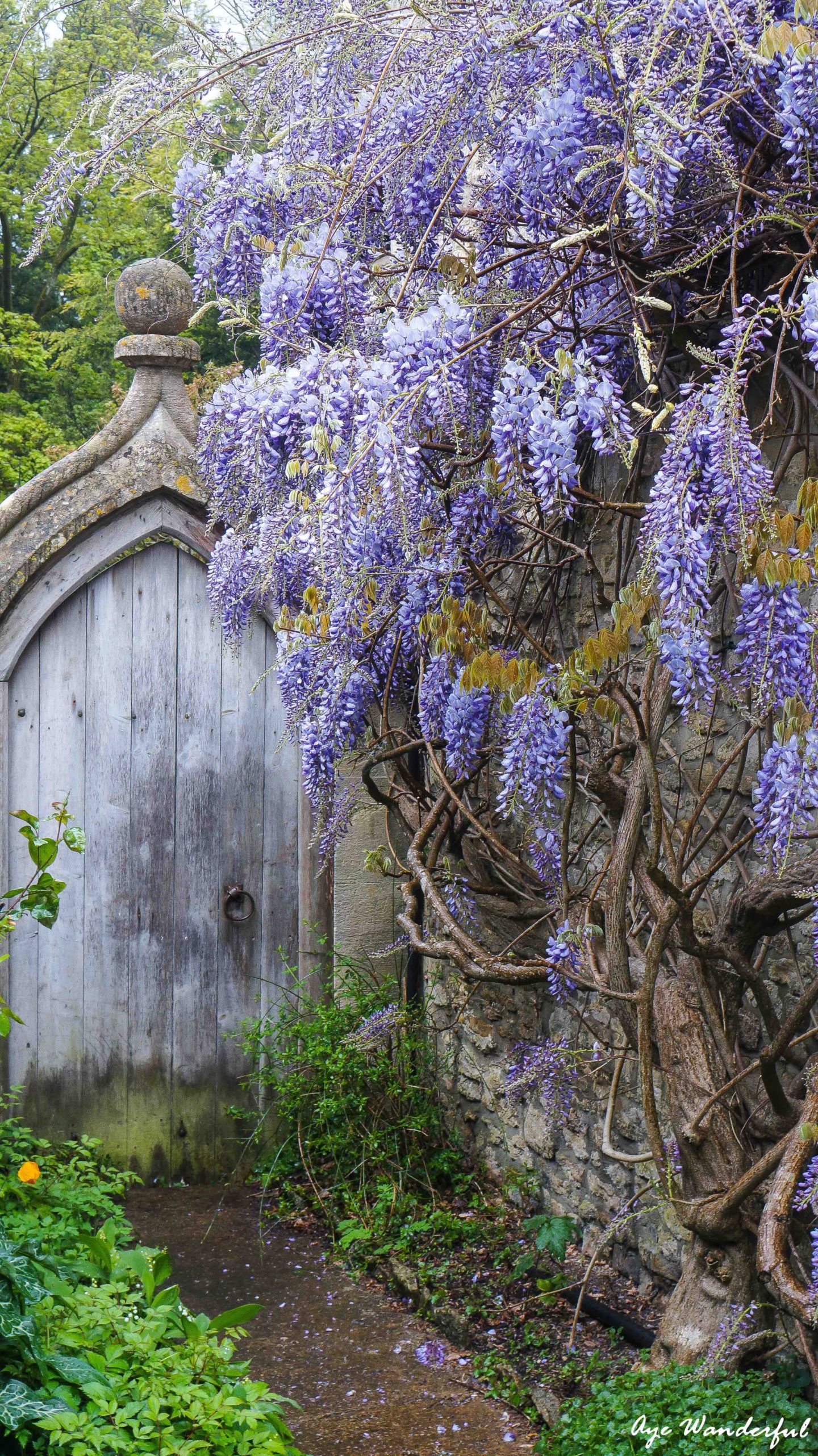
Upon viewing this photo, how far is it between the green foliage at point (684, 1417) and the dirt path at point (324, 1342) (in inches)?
13.1

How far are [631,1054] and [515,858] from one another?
0.56 metres

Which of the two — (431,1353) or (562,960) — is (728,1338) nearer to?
(562,960)

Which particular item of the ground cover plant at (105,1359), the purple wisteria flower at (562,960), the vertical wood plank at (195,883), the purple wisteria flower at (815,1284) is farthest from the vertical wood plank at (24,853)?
the purple wisteria flower at (815,1284)

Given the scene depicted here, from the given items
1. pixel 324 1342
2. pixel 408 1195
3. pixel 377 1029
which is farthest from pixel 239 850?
pixel 324 1342

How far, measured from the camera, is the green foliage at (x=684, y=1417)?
2174 mm

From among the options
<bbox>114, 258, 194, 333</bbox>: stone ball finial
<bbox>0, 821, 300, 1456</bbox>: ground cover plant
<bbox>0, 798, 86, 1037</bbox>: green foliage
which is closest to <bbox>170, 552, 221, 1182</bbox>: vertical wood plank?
<bbox>114, 258, 194, 333</bbox>: stone ball finial

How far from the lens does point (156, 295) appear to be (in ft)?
13.2

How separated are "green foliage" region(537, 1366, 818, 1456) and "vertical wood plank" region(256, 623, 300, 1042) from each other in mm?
2042

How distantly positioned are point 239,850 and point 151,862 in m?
0.30

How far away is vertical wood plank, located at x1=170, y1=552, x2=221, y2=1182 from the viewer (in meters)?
4.16

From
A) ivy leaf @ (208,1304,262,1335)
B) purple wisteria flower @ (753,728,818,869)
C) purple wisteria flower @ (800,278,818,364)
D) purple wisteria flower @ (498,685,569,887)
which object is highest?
purple wisteria flower @ (800,278,818,364)

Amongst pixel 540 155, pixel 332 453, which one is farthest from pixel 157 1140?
pixel 540 155

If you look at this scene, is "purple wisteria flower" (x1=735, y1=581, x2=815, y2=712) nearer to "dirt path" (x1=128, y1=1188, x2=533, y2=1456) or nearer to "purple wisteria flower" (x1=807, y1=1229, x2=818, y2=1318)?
"purple wisteria flower" (x1=807, y1=1229, x2=818, y2=1318)

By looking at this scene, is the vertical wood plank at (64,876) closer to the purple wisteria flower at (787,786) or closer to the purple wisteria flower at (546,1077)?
the purple wisteria flower at (546,1077)
